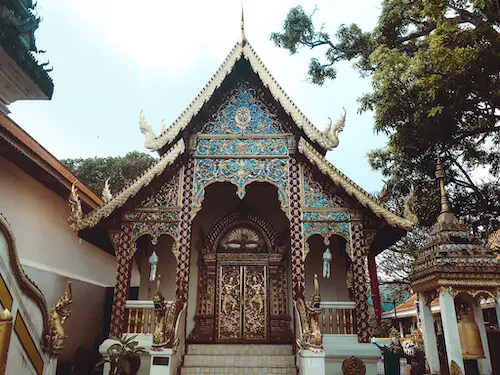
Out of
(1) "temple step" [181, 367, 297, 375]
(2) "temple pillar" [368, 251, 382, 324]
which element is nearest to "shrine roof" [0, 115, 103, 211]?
(1) "temple step" [181, 367, 297, 375]

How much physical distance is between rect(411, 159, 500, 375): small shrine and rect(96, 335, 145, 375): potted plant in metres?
4.13

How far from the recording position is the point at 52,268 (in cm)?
797

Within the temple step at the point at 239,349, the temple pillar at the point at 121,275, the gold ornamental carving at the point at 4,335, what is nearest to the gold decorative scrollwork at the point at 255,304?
the temple step at the point at 239,349

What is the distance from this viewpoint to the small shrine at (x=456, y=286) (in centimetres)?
530

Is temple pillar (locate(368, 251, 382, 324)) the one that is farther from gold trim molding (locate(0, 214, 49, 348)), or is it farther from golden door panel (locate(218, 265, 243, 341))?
gold trim molding (locate(0, 214, 49, 348))

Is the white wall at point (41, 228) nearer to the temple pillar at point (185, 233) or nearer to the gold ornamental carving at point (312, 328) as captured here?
the temple pillar at point (185, 233)

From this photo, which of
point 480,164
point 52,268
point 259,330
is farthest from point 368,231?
point 52,268

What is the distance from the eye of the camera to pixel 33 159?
7047mm

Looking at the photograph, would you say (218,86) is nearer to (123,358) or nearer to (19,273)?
(19,273)

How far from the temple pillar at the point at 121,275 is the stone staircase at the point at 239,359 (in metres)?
1.28

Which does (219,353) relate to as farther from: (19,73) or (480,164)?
(480,164)

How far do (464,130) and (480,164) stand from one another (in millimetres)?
1831

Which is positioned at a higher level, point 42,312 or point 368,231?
point 368,231

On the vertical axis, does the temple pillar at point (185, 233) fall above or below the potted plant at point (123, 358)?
above
